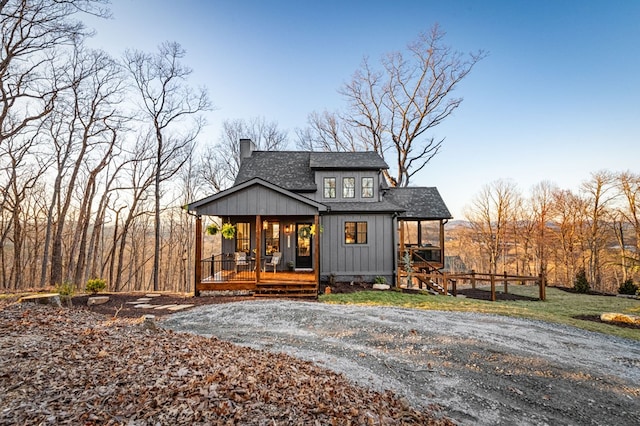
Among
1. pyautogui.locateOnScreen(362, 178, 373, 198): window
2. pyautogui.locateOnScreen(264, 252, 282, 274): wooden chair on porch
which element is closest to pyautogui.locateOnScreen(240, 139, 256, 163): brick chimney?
pyautogui.locateOnScreen(264, 252, 282, 274): wooden chair on porch

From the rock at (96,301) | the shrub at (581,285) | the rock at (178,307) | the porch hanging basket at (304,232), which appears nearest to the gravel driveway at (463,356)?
the rock at (178,307)

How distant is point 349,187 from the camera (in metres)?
14.9

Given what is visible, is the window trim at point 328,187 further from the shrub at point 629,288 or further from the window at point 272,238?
the shrub at point 629,288

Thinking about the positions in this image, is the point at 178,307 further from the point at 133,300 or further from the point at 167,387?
the point at 167,387

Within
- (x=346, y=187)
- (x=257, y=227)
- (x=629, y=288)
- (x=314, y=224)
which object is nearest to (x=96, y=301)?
(x=257, y=227)

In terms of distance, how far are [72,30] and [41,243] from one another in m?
17.5

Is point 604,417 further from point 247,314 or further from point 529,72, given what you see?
point 529,72

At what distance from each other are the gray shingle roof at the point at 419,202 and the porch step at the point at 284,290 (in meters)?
6.37

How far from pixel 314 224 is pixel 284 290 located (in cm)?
303

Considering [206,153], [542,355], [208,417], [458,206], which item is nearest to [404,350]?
[542,355]

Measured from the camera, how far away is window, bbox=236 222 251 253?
1405 cm

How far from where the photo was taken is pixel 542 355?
540 cm

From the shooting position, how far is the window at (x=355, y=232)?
13804 millimetres

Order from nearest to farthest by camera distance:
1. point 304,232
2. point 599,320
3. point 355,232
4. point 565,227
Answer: point 599,320 < point 304,232 < point 355,232 < point 565,227
